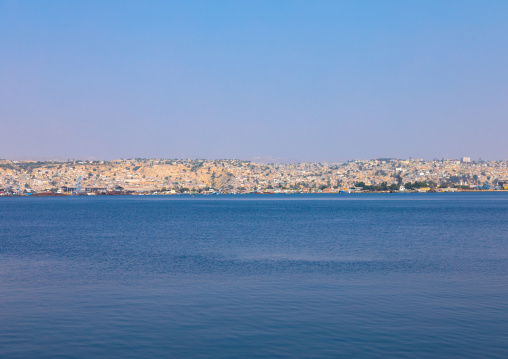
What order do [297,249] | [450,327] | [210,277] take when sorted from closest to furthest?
[450,327], [210,277], [297,249]

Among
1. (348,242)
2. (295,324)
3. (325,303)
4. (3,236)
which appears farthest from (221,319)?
(3,236)

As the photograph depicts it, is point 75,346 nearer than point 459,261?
Yes

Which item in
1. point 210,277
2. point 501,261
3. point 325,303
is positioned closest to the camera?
point 325,303

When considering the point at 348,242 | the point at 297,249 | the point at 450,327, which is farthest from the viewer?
the point at 348,242

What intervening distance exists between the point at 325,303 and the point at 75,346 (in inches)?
348

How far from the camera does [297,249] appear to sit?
35781 millimetres

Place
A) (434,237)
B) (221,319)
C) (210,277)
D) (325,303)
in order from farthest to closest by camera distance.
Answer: (434,237), (210,277), (325,303), (221,319)

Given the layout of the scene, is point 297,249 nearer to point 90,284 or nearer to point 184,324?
point 90,284

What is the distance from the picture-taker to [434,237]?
44.2 metres

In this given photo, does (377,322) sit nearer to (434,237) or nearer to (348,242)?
(348,242)

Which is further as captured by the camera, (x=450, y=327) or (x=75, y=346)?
(x=450, y=327)

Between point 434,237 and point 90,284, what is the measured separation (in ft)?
99.5

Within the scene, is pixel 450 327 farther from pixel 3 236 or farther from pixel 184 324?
pixel 3 236

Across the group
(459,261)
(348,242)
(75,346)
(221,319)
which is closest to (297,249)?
(348,242)
